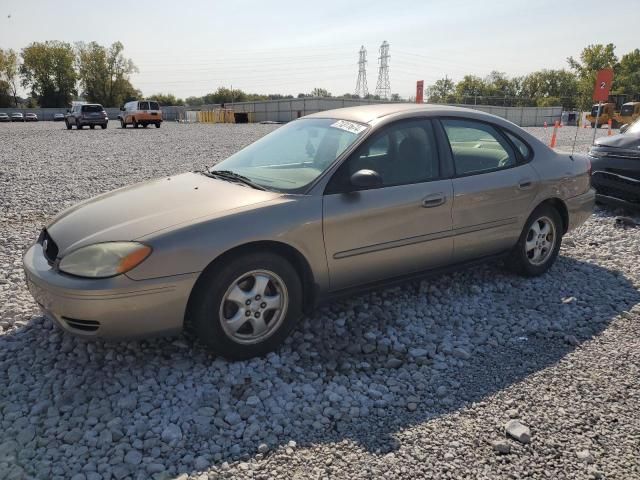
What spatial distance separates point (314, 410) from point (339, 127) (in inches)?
84.2

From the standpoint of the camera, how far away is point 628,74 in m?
71.0

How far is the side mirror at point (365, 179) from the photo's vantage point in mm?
3336

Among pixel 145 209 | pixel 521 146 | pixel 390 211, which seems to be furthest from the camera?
pixel 521 146

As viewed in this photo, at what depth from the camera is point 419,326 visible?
12.3 ft

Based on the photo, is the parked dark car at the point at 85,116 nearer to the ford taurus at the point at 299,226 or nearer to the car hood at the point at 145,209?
the ford taurus at the point at 299,226

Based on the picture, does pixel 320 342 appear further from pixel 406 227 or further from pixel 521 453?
pixel 521 453

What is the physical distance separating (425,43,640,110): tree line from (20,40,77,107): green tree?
6030 cm

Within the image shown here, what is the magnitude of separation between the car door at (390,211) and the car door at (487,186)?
0.53ft

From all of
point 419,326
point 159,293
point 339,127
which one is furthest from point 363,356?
point 339,127

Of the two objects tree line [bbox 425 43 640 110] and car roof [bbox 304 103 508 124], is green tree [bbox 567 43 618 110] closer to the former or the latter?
tree line [bbox 425 43 640 110]

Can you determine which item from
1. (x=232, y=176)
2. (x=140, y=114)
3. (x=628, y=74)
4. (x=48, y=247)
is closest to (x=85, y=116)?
(x=140, y=114)

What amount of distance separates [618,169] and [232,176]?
220 inches

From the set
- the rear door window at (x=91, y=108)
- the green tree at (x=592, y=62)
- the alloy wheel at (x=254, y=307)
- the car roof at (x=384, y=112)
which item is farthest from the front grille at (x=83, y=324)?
the green tree at (x=592, y=62)

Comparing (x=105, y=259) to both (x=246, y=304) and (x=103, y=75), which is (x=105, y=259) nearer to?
(x=246, y=304)
